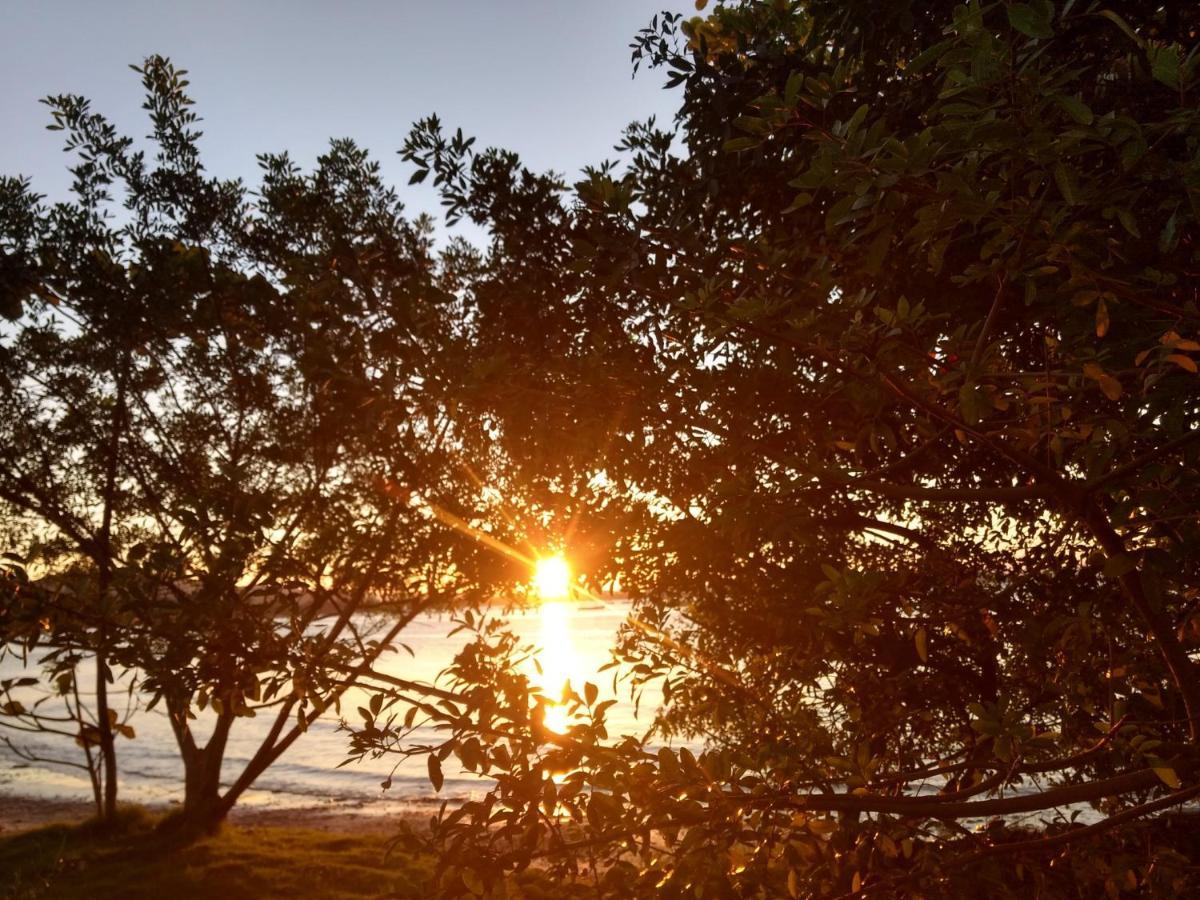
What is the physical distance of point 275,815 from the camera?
29.0 metres

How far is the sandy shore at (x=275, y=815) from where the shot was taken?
26.3 metres

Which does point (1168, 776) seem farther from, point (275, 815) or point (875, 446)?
point (275, 815)

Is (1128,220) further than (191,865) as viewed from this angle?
No

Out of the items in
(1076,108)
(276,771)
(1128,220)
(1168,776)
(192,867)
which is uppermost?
(1076,108)

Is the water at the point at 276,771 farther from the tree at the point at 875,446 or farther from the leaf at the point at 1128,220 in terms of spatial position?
the leaf at the point at 1128,220

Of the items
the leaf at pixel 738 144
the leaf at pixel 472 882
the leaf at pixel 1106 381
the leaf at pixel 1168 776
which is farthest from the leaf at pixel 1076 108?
→ the leaf at pixel 472 882

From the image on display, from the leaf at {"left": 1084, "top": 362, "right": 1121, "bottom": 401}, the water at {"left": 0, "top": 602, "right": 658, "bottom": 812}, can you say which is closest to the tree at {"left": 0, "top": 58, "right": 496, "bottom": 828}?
the leaf at {"left": 1084, "top": 362, "right": 1121, "bottom": 401}

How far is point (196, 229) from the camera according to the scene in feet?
35.7

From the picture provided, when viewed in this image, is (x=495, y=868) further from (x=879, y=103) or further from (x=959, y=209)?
(x=879, y=103)

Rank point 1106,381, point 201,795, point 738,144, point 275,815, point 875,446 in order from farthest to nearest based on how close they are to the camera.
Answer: point 275,815 < point 201,795 < point 875,446 < point 738,144 < point 1106,381

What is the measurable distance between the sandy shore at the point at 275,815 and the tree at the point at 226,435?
34.9ft

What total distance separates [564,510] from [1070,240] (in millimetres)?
4043

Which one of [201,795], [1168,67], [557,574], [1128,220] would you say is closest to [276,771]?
[201,795]

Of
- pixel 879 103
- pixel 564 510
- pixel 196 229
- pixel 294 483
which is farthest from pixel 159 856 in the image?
pixel 879 103
